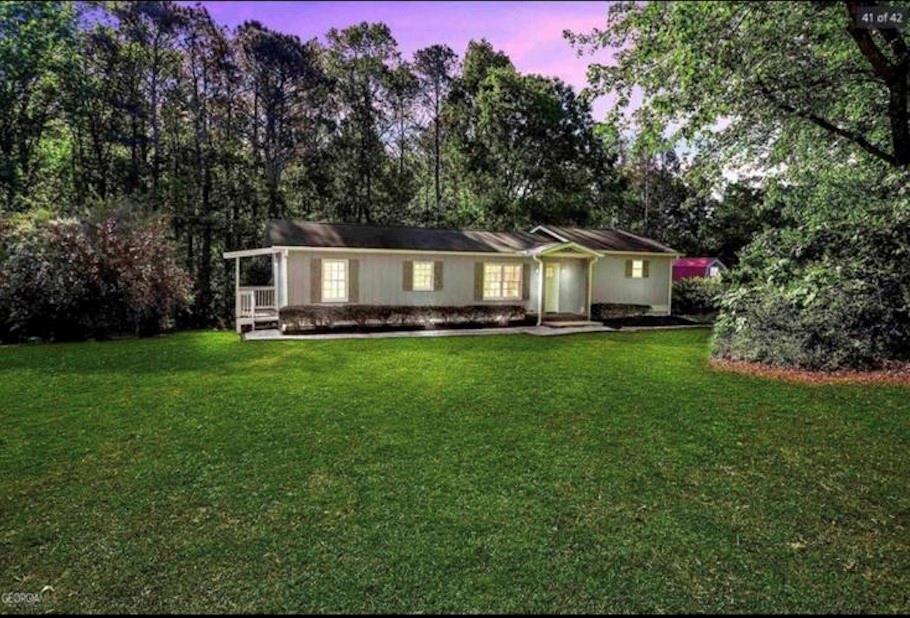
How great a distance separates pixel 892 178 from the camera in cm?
471

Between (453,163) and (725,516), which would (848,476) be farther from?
(453,163)

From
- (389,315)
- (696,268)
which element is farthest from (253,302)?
(696,268)

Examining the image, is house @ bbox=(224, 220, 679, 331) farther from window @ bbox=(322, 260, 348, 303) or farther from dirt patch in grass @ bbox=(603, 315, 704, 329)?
dirt patch in grass @ bbox=(603, 315, 704, 329)

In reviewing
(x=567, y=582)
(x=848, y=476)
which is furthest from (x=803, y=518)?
(x=567, y=582)

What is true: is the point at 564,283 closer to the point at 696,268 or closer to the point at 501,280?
the point at 501,280

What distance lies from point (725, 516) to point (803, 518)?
0.57 m

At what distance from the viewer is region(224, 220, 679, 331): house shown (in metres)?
14.8

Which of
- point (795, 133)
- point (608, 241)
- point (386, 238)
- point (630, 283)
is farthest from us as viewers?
point (608, 241)

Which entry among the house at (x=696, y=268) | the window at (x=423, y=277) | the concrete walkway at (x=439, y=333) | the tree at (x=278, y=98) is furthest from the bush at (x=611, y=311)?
the house at (x=696, y=268)

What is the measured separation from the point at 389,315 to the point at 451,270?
2.77m

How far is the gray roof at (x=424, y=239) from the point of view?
15203 mm

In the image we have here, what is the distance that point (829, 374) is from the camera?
348 inches

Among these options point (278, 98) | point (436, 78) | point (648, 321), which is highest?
point (436, 78)

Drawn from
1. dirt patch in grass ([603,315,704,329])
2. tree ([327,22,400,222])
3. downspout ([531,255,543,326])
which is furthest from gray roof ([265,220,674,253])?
tree ([327,22,400,222])
